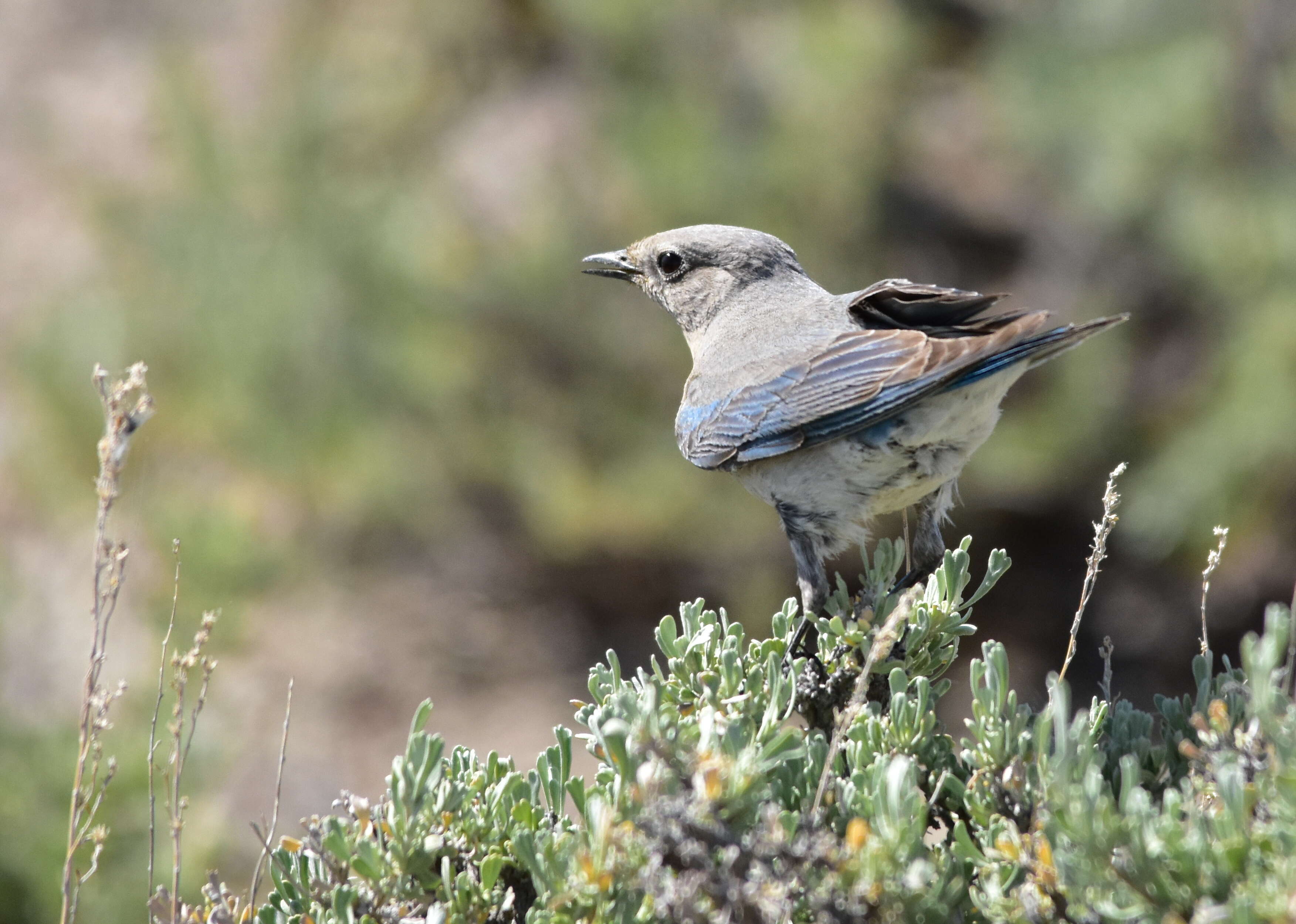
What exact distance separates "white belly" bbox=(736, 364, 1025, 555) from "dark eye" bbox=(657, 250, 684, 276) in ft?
3.37

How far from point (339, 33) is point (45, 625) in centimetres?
518

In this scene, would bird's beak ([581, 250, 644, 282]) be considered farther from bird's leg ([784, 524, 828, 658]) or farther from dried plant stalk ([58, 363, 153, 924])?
dried plant stalk ([58, 363, 153, 924])

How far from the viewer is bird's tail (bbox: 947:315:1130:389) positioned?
10.1 feet

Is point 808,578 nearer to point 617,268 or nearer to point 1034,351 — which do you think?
point 1034,351

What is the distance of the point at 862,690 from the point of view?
240cm

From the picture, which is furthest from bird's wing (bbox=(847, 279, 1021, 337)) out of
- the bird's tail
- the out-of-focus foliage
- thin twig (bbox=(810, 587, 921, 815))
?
thin twig (bbox=(810, 587, 921, 815))

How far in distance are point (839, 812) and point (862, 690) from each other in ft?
0.78

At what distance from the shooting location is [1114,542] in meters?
8.73

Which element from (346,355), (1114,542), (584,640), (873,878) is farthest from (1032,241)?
(873,878)

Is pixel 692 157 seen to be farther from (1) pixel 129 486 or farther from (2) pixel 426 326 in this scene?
(1) pixel 129 486

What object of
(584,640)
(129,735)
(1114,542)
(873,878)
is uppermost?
(584,640)

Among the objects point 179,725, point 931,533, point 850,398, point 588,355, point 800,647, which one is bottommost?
point 179,725

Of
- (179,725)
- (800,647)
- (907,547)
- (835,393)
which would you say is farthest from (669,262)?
(179,725)

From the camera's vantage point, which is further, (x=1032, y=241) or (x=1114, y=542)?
(x=1032, y=241)
